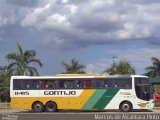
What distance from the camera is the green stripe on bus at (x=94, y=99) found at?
35.6m

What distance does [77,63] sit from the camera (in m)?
62.2

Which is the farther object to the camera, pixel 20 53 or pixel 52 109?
pixel 20 53

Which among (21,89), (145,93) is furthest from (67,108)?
(145,93)

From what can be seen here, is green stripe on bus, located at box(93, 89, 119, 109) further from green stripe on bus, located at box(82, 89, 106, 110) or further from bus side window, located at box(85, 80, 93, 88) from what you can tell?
bus side window, located at box(85, 80, 93, 88)

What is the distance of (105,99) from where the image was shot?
35.8 meters

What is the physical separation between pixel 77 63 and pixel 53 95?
26.1 metres

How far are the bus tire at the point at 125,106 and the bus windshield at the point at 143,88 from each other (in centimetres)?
98

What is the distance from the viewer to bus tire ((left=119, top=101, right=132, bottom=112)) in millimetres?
35562

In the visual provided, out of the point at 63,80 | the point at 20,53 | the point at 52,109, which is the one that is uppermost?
the point at 20,53

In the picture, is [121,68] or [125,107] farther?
[121,68]

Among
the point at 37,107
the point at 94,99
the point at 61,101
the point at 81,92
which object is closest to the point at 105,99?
the point at 94,99

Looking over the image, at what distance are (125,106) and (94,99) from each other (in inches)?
95.9

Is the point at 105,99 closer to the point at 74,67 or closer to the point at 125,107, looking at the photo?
the point at 125,107

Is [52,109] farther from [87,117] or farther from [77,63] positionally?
[77,63]
